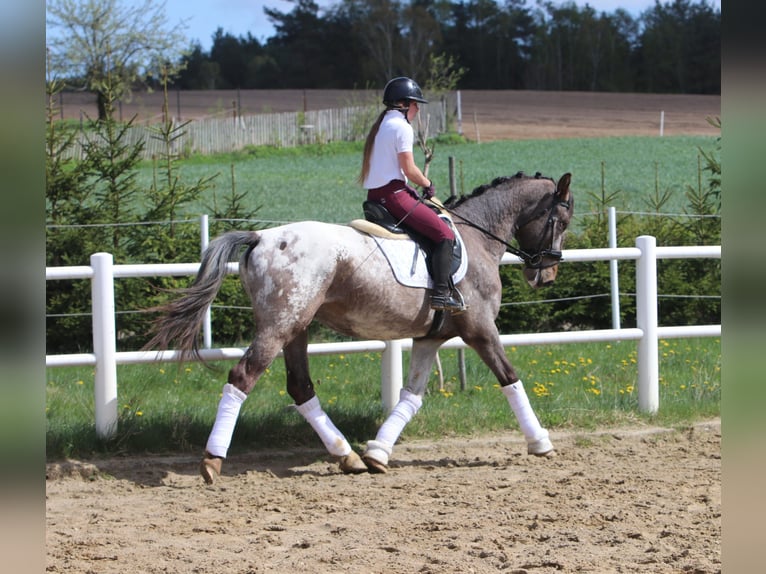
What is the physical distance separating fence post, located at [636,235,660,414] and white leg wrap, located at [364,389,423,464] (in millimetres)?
2314

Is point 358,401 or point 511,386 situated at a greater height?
point 511,386

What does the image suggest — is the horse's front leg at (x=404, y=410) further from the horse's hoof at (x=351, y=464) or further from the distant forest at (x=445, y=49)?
the distant forest at (x=445, y=49)

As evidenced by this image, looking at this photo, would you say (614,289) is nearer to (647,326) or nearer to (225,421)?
(647,326)

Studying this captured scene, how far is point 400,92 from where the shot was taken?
6340 mm

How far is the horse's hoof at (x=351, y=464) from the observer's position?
21.0 feet

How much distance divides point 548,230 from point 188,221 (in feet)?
18.4

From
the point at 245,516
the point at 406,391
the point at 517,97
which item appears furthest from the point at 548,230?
the point at 517,97

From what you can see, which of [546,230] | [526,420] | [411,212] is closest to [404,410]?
[526,420]

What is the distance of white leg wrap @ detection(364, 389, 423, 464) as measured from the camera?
644cm

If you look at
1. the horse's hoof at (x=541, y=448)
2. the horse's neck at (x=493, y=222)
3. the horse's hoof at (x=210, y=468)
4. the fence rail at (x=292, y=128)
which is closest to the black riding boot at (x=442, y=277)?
the horse's neck at (x=493, y=222)

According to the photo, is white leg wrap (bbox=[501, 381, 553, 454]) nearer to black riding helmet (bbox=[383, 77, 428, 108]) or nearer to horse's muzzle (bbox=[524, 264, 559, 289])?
horse's muzzle (bbox=[524, 264, 559, 289])

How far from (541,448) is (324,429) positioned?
1.55 metres

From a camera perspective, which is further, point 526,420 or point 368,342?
point 368,342

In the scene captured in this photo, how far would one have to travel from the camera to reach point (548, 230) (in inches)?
280
